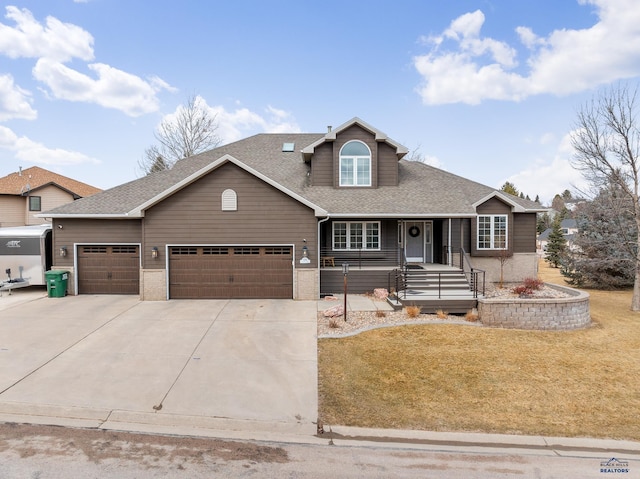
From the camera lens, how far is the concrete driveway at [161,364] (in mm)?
5566

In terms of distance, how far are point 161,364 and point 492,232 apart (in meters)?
15.2

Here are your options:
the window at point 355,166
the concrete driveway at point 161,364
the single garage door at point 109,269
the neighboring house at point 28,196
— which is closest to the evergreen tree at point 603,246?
the window at point 355,166

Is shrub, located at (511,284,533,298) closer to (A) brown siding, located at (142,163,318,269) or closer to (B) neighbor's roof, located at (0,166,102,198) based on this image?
(A) brown siding, located at (142,163,318,269)

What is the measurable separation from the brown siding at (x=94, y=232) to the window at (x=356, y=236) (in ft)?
27.4

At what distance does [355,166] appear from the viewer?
1557 centimetres

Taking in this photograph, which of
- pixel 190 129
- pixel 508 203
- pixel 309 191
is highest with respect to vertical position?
pixel 190 129

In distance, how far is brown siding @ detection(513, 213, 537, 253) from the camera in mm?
16516

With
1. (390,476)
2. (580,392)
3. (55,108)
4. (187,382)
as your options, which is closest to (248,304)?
(187,382)

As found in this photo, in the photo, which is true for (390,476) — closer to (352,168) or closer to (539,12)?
(352,168)

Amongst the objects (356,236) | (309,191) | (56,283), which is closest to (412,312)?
(356,236)

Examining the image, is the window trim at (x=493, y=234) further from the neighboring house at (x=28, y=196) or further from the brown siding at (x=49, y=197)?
the brown siding at (x=49, y=197)

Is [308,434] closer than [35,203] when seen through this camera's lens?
Yes

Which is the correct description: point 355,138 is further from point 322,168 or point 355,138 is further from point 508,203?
point 508,203

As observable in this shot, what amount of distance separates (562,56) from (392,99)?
888 centimetres
